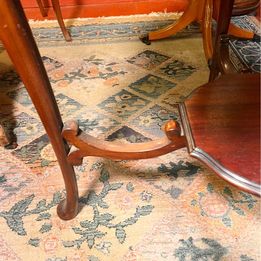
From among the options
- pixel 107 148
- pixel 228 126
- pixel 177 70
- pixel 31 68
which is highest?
pixel 31 68

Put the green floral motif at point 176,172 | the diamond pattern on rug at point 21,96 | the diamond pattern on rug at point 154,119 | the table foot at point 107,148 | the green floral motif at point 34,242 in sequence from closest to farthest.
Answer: the table foot at point 107,148, the green floral motif at point 34,242, the green floral motif at point 176,172, the diamond pattern on rug at point 154,119, the diamond pattern on rug at point 21,96

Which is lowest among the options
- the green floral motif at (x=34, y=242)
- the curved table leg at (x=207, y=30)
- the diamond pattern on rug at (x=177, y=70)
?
the diamond pattern on rug at (x=177, y=70)

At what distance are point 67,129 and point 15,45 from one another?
8.8 inches

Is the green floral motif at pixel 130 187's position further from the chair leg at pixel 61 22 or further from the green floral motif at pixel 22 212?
the chair leg at pixel 61 22

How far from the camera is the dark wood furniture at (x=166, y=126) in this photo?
531mm

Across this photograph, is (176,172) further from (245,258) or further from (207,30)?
(207,30)

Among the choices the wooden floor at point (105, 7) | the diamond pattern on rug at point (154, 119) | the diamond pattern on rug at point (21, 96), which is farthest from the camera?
the wooden floor at point (105, 7)

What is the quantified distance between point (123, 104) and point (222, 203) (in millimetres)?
544

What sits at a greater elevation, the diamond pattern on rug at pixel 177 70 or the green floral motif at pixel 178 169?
the green floral motif at pixel 178 169

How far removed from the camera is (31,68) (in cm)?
62

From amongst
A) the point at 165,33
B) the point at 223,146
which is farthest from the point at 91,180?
the point at 165,33

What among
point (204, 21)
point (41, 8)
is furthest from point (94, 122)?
point (41, 8)

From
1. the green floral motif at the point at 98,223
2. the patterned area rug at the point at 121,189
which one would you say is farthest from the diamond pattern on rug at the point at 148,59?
the green floral motif at the point at 98,223

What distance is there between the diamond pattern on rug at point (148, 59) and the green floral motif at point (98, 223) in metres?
0.71
